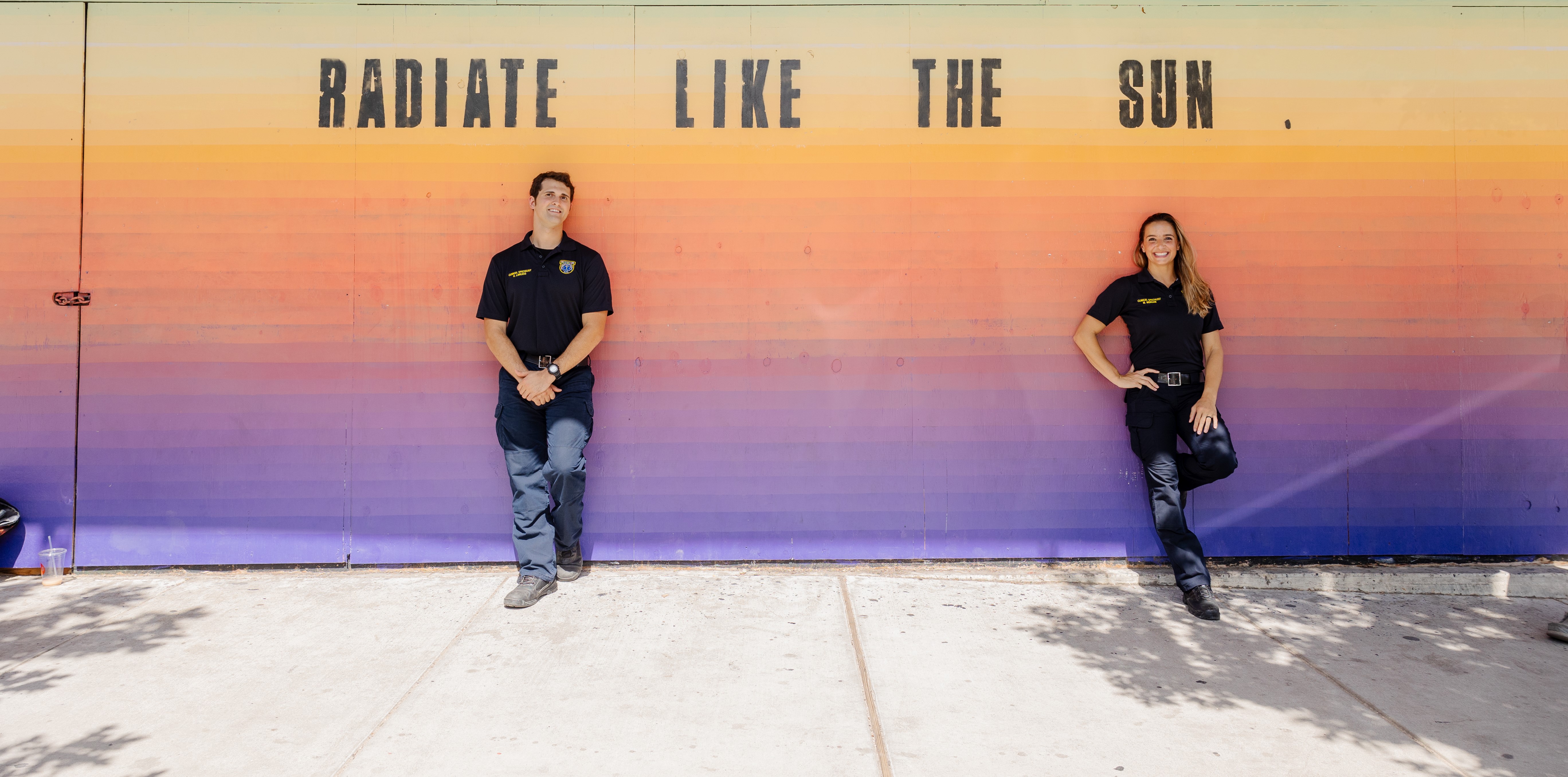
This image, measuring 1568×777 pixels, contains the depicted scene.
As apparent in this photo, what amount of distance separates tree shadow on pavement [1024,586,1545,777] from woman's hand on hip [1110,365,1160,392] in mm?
1117

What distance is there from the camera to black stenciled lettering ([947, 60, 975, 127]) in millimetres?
4797

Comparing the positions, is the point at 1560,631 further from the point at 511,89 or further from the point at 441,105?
the point at 441,105

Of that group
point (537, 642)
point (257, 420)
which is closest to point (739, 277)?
point (537, 642)

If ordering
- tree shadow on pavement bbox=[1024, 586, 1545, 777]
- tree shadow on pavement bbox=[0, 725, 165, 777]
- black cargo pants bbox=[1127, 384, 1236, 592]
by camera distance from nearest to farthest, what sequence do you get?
tree shadow on pavement bbox=[0, 725, 165, 777]
tree shadow on pavement bbox=[1024, 586, 1545, 777]
black cargo pants bbox=[1127, 384, 1236, 592]

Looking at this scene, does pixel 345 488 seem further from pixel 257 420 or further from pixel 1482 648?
pixel 1482 648

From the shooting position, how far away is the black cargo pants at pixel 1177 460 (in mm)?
4301

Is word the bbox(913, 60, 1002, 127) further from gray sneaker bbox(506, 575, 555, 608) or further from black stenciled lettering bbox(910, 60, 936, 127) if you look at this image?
gray sneaker bbox(506, 575, 555, 608)

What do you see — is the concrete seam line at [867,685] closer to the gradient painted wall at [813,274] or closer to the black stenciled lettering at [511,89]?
the gradient painted wall at [813,274]

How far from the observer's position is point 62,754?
9.13ft

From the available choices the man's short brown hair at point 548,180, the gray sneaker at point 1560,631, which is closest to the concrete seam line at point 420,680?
the man's short brown hair at point 548,180

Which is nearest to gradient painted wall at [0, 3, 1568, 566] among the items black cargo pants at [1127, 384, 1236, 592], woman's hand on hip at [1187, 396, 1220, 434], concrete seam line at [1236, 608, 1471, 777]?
black cargo pants at [1127, 384, 1236, 592]

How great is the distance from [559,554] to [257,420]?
1.91 meters

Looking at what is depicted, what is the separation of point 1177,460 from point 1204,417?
0.30 meters

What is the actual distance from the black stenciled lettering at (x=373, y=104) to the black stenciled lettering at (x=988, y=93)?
11.1ft
